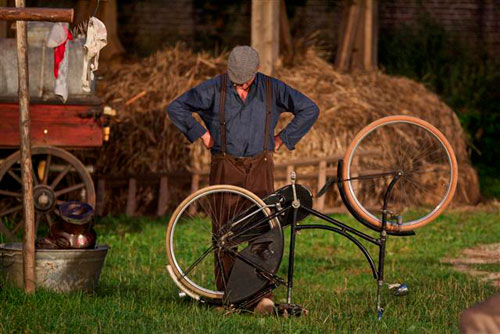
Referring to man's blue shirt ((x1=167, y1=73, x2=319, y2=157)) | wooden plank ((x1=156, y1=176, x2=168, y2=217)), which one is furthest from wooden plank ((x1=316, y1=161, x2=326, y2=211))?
man's blue shirt ((x1=167, y1=73, x2=319, y2=157))

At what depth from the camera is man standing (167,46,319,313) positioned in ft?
22.6

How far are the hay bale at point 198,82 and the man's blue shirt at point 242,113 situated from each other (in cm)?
567

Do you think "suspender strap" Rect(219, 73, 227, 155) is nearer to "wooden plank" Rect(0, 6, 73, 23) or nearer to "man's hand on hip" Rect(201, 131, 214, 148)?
"man's hand on hip" Rect(201, 131, 214, 148)

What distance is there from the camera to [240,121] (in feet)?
22.5

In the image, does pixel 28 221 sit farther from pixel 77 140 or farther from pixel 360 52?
pixel 360 52

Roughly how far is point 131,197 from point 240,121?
591 cm

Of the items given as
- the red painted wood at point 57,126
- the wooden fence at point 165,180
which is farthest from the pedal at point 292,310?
the wooden fence at point 165,180

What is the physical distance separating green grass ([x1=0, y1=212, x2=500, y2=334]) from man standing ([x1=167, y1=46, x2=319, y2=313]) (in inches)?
24.9

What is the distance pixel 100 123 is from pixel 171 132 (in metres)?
3.16

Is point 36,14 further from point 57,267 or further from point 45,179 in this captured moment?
point 45,179

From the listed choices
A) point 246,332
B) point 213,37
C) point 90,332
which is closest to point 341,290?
point 246,332

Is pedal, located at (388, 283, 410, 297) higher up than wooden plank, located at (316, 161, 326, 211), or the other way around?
pedal, located at (388, 283, 410, 297)

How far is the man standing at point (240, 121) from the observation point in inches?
271

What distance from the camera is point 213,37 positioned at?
70.5ft
